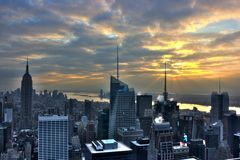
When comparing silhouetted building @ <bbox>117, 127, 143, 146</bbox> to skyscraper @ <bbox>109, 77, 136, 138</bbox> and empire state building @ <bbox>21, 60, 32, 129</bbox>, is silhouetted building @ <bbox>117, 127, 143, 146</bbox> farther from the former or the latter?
empire state building @ <bbox>21, 60, 32, 129</bbox>

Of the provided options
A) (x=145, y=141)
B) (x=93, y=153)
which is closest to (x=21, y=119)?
(x=145, y=141)

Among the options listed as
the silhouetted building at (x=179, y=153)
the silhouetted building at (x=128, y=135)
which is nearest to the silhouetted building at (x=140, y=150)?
the silhouetted building at (x=179, y=153)

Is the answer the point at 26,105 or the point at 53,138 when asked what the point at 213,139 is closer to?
the point at 53,138

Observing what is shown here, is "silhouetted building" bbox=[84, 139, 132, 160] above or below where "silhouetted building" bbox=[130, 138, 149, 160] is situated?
above

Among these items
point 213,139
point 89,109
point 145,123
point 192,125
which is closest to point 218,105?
point 192,125

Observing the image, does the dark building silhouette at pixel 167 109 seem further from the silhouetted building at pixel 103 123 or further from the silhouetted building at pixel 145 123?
the silhouetted building at pixel 103 123

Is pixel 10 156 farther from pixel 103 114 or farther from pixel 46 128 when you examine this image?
pixel 103 114

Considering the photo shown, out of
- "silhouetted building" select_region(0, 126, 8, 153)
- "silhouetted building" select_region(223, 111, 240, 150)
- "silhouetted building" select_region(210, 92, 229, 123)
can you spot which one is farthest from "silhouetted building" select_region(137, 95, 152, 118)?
"silhouetted building" select_region(0, 126, 8, 153)
